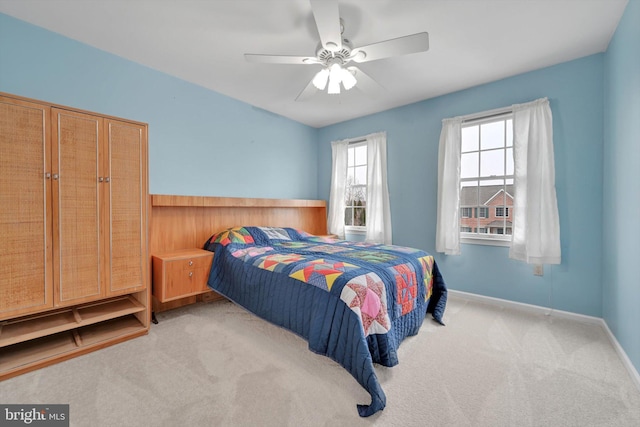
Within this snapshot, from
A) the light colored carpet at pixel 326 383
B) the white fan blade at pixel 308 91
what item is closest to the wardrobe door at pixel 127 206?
→ the light colored carpet at pixel 326 383

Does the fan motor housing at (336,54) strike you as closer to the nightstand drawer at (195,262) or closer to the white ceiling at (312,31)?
the white ceiling at (312,31)

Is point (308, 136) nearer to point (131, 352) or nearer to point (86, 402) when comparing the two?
point (131, 352)

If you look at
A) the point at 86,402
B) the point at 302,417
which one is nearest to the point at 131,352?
the point at 86,402

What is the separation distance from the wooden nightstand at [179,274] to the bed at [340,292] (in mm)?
97

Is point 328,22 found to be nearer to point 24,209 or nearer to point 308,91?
point 308,91

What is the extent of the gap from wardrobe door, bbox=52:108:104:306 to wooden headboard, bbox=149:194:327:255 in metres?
0.52

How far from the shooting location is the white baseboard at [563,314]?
1774 mm

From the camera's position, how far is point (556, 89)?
2.70 m

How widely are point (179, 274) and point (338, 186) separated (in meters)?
2.66

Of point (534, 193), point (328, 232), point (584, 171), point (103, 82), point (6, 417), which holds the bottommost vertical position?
point (6, 417)

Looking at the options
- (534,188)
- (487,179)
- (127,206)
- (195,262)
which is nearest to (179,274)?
(195,262)

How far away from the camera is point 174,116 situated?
9.77 ft

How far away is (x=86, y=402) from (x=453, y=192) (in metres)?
3.61

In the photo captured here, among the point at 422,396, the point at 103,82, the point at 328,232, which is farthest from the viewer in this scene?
the point at 328,232
